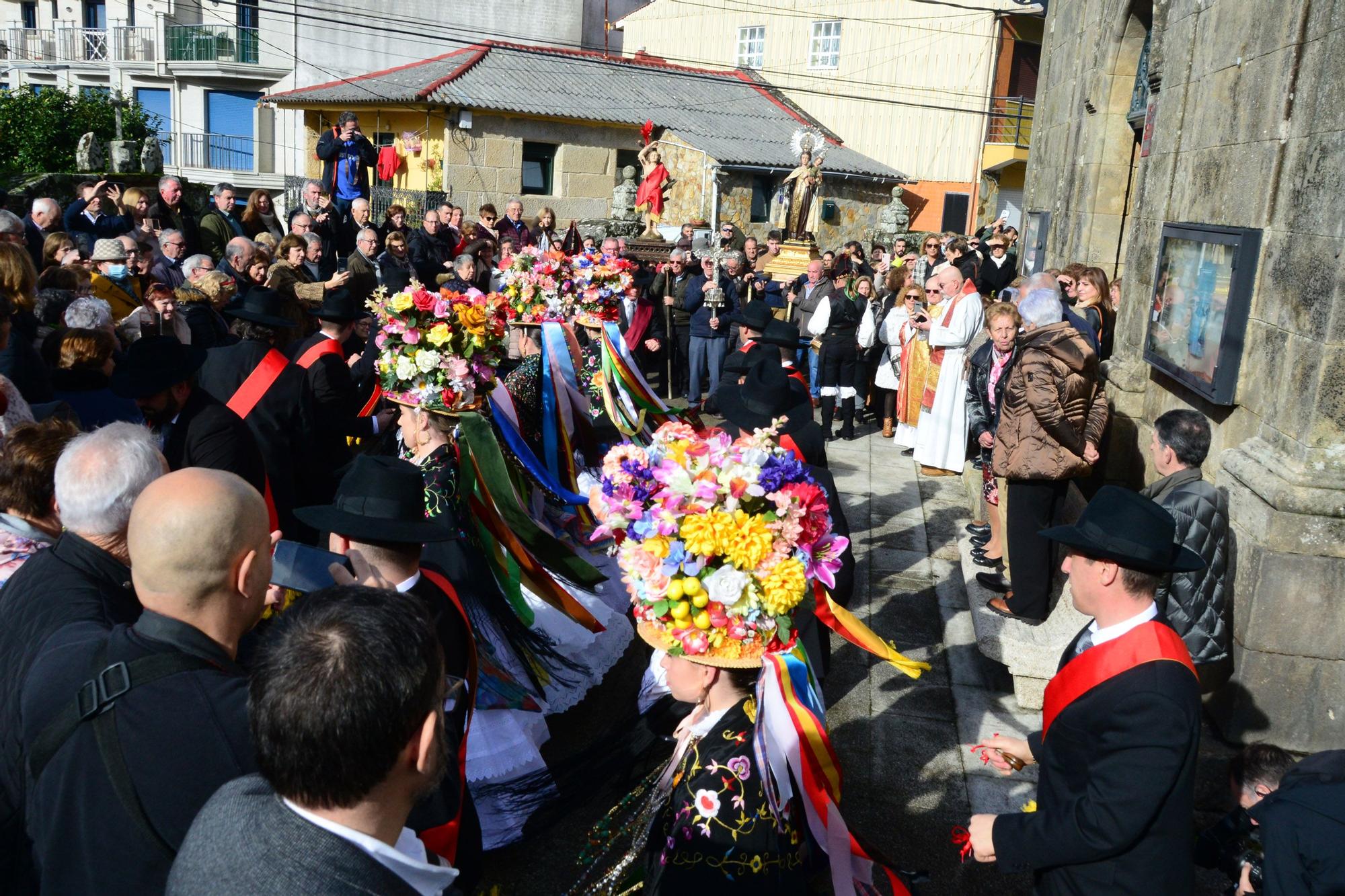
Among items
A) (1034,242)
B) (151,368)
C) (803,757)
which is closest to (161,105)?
(1034,242)

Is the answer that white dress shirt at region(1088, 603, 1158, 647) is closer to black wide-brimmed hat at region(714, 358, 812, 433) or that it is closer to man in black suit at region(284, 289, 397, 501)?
black wide-brimmed hat at region(714, 358, 812, 433)

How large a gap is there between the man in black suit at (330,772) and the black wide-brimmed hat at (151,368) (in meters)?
3.10

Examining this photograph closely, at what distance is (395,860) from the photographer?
5.83 ft

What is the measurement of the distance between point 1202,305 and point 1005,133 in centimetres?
2699

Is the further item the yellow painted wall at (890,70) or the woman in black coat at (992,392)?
the yellow painted wall at (890,70)

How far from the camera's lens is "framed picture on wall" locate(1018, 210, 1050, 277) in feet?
39.7

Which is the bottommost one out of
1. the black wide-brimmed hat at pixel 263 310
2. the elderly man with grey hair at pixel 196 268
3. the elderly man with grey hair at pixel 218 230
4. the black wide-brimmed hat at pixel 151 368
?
the black wide-brimmed hat at pixel 151 368

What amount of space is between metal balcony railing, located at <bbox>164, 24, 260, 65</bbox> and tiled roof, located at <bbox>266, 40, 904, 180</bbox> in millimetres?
3691

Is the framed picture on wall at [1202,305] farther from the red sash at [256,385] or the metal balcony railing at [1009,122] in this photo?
the metal balcony railing at [1009,122]

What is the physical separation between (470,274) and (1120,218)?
655 cm

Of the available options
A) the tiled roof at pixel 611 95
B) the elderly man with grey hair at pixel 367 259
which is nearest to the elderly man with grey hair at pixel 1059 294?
the elderly man with grey hair at pixel 367 259

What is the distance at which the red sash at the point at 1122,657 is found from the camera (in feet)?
9.65

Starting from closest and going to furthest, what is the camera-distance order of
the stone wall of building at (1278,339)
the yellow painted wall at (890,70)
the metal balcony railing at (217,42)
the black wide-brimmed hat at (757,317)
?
1. the stone wall of building at (1278,339)
2. the black wide-brimmed hat at (757,317)
3. the yellow painted wall at (890,70)
4. the metal balcony railing at (217,42)

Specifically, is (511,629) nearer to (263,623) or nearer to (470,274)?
(263,623)
